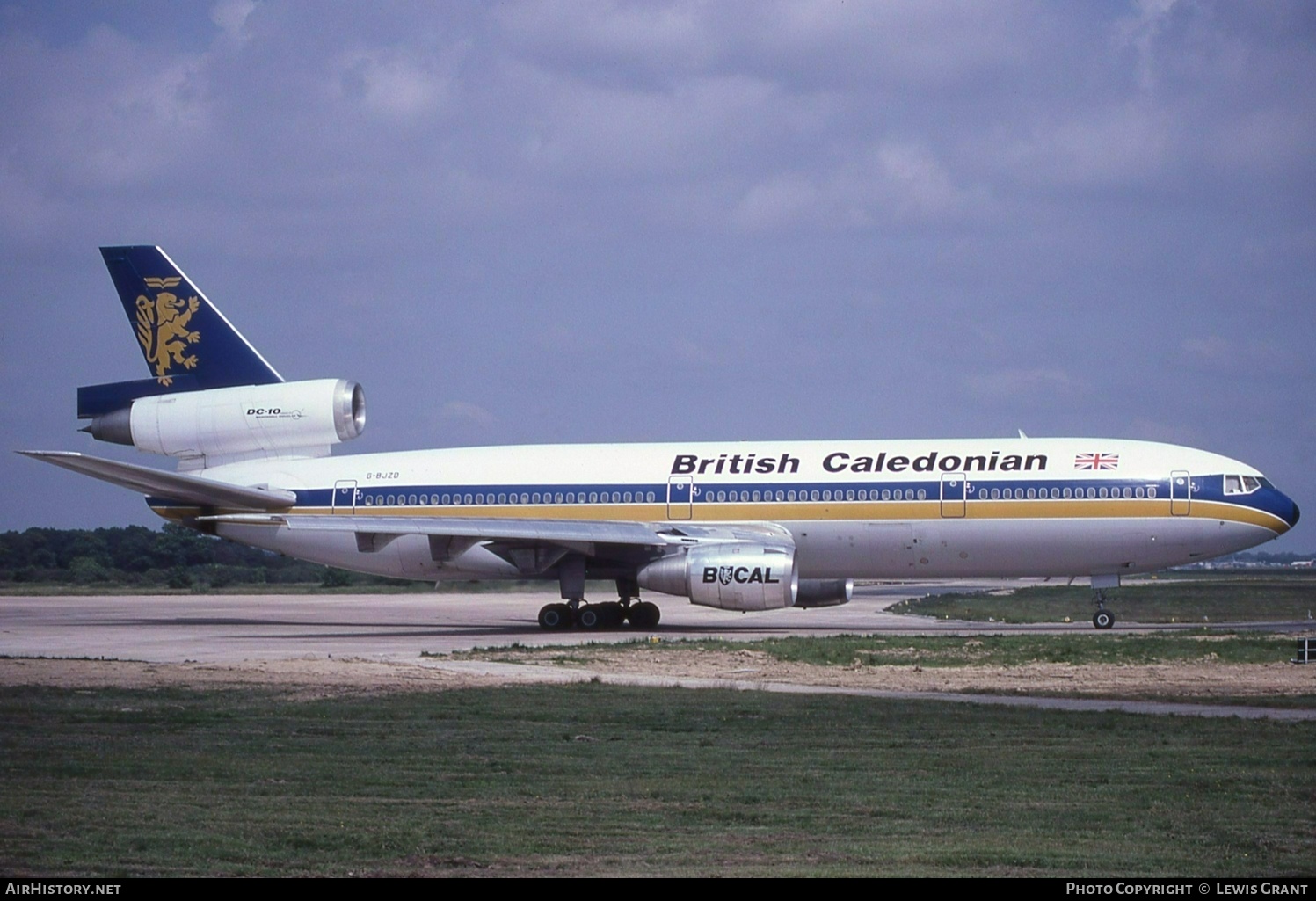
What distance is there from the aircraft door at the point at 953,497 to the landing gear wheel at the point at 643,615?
7.06 meters

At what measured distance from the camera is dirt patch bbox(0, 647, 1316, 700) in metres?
17.7

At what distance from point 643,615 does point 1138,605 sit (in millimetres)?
17471

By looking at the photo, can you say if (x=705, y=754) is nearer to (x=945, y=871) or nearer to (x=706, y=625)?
(x=945, y=871)

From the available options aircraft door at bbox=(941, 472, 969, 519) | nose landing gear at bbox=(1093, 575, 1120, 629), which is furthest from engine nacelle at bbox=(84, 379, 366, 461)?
nose landing gear at bbox=(1093, 575, 1120, 629)

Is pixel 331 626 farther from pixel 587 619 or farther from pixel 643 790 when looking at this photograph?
pixel 643 790

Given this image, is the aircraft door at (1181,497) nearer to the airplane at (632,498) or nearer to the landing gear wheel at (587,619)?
the airplane at (632,498)

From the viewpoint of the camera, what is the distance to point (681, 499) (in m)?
31.6

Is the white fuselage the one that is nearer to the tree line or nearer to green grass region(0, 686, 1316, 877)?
green grass region(0, 686, 1316, 877)

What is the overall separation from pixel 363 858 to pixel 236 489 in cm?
2639

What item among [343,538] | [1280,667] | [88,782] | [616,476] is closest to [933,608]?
[616,476]

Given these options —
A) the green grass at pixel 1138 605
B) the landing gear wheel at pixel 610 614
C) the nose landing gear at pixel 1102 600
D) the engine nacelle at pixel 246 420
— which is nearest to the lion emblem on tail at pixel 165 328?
the engine nacelle at pixel 246 420

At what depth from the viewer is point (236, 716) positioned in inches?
578

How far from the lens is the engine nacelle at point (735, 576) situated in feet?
92.3

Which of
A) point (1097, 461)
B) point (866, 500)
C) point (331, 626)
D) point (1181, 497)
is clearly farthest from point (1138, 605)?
point (331, 626)
